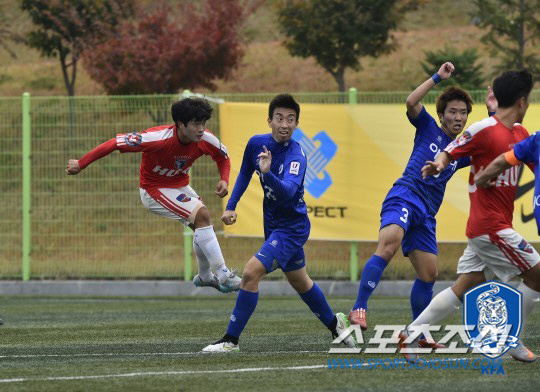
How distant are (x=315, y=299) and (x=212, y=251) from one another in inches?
60.7

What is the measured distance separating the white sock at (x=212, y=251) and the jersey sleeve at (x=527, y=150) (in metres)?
3.77

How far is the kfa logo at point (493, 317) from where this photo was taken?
7.12 metres

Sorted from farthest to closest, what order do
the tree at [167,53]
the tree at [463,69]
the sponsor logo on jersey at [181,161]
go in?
the tree at [167,53]
the tree at [463,69]
the sponsor logo on jersey at [181,161]

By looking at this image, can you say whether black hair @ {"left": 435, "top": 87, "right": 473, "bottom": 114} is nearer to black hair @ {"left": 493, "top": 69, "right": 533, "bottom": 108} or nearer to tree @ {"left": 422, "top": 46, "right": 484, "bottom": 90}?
black hair @ {"left": 493, "top": 69, "right": 533, "bottom": 108}

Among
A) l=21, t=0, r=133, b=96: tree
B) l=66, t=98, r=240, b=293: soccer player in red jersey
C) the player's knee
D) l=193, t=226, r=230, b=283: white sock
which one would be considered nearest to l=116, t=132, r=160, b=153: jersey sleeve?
l=66, t=98, r=240, b=293: soccer player in red jersey

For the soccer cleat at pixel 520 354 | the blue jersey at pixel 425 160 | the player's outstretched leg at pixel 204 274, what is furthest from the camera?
the player's outstretched leg at pixel 204 274

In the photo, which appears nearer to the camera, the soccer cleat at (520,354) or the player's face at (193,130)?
the soccer cleat at (520,354)

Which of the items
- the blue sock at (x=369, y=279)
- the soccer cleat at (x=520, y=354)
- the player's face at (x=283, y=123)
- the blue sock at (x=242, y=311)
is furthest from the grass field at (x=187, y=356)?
the player's face at (x=283, y=123)

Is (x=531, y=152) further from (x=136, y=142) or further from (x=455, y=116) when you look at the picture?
(x=136, y=142)

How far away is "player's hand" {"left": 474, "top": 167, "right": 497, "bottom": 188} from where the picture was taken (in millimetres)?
6852

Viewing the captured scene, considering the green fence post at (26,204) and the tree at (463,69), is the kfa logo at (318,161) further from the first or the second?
the tree at (463,69)

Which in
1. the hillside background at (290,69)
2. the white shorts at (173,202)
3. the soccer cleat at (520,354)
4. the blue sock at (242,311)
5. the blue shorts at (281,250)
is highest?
the hillside background at (290,69)

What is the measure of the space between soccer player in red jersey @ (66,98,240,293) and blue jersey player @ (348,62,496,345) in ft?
5.58

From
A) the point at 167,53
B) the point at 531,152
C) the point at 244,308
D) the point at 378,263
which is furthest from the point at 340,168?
the point at 167,53
